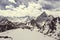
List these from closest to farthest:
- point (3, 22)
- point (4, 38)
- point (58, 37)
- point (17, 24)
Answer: point (4, 38) → point (58, 37) → point (3, 22) → point (17, 24)

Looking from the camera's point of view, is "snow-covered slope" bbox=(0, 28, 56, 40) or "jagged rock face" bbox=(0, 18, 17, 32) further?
"jagged rock face" bbox=(0, 18, 17, 32)

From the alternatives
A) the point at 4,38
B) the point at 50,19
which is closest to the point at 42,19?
the point at 50,19

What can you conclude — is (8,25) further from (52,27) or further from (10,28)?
(52,27)

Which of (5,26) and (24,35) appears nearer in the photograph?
(24,35)

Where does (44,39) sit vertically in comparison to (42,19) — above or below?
below

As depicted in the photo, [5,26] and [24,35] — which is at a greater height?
Result: [5,26]

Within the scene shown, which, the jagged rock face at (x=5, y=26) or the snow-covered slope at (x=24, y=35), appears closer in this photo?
the snow-covered slope at (x=24, y=35)

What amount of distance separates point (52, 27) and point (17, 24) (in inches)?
63.1

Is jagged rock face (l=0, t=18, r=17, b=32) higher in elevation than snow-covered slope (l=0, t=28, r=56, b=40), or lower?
higher

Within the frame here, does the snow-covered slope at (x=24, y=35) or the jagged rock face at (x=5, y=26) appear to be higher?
the jagged rock face at (x=5, y=26)

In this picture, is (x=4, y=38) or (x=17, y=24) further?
(x=17, y=24)

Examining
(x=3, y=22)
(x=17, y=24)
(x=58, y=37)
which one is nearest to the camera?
(x=58, y=37)

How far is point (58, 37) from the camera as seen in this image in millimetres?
8047

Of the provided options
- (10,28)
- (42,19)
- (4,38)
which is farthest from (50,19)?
(4,38)
